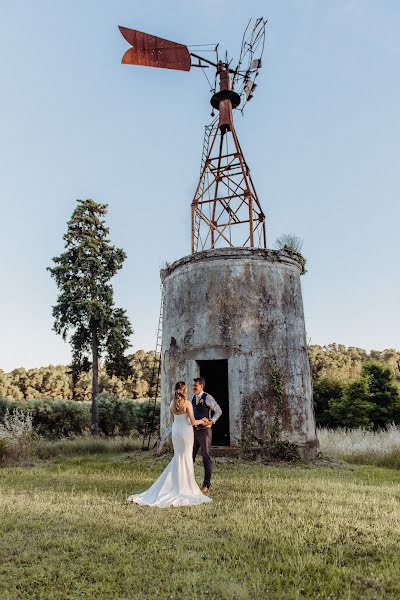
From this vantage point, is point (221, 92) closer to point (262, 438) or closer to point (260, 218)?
point (260, 218)

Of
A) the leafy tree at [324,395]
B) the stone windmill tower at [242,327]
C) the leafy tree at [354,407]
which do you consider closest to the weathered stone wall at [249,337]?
the stone windmill tower at [242,327]

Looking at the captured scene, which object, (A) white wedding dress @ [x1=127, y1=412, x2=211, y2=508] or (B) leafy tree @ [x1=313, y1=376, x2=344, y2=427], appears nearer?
(A) white wedding dress @ [x1=127, y1=412, x2=211, y2=508]

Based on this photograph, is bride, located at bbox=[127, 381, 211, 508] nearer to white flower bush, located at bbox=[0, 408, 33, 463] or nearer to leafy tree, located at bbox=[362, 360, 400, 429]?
white flower bush, located at bbox=[0, 408, 33, 463]

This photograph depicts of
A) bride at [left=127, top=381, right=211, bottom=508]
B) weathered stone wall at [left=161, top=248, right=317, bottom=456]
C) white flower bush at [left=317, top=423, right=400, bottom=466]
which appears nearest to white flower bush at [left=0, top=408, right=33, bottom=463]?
weathered stone wall at [left=161, top=248, right=317, bottom=456]

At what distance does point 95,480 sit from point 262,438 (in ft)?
13.9

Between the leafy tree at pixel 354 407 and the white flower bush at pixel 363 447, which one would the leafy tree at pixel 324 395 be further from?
the white flower bush at pixel 363 447

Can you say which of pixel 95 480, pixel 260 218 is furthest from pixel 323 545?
pixel 260 218

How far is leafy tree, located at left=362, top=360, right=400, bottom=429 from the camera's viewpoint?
20.0 meters

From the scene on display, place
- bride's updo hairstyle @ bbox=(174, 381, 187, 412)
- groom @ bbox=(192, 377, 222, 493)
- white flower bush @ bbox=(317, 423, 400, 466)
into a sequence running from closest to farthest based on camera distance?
bride's updo hairstyle @ bbox=(174, 381, 187, 412), groom @ bbox=(192, 377, 222, 493), white flower bush @ bbox=(317, 423, 400, 466)

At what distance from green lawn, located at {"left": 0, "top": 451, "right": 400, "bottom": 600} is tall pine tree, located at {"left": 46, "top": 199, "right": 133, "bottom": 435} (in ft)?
39.4

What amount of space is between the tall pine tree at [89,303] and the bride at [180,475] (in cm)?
1240

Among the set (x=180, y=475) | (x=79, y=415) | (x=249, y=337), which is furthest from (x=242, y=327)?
(x=79, y=415)

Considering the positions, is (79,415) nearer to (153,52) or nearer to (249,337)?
(249,337)

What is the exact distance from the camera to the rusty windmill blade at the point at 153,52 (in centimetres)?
1351
